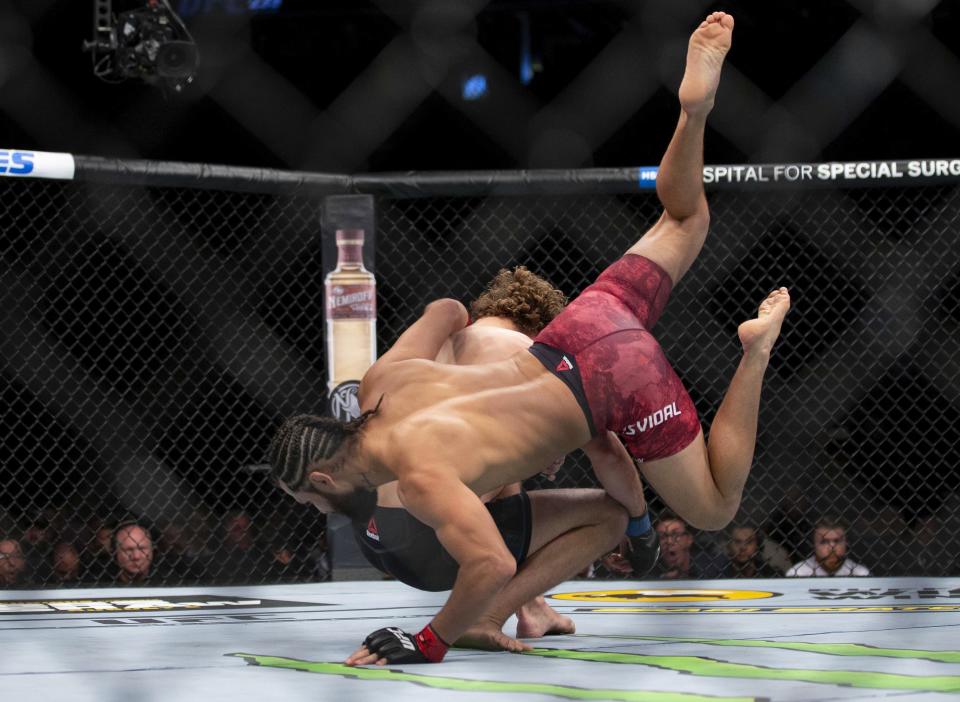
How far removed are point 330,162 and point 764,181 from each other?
377 cm

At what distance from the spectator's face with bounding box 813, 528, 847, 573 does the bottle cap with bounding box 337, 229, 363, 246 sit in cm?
151

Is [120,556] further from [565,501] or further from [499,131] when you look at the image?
[499,131]

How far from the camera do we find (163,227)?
554cm

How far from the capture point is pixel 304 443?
1995 mm

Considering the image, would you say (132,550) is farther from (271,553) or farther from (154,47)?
(154,47)

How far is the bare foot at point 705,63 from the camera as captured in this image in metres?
2.25

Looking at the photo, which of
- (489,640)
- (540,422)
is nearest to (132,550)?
(489,640)

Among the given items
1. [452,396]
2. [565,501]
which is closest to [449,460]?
[452,396]

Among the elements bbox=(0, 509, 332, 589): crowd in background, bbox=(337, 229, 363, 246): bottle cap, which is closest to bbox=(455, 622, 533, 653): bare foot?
bbox=(337, 229, 363, 246): bottle cap

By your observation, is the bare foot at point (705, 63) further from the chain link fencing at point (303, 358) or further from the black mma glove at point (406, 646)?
the chain link fencing at point (303, 358)

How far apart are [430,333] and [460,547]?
0.62m

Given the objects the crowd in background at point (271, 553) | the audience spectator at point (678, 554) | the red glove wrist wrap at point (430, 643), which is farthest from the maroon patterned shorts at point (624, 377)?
the audience spectator at point (678, 554)

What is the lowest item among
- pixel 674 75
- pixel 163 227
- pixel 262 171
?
pixel 163 227

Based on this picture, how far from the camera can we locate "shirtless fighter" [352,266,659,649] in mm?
2236
